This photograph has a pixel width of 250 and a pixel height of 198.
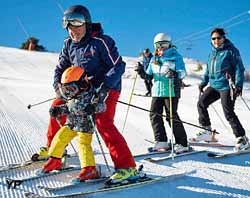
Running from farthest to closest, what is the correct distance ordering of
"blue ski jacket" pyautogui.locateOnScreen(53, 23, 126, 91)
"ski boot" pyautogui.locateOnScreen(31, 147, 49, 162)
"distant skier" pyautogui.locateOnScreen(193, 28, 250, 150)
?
"distant skier" pyautogui.locateOnScreen(193, 28, 250, 150) < "ski boot" pyautogui.locateOnScreen(31, 147, 49, 162) < "blue ski jacket" pyautogui.locateOnScreen(53, 23, 126, 91)

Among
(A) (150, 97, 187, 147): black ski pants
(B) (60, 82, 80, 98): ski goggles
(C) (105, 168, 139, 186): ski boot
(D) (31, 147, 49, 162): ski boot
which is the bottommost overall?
(C) (105, 168, 139, 186): ski boot

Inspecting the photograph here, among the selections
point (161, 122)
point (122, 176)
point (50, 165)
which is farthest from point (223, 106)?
point (50, 165)

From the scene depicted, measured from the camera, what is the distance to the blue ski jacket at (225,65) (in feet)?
18.8

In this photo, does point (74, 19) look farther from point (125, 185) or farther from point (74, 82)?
point (125, 185)

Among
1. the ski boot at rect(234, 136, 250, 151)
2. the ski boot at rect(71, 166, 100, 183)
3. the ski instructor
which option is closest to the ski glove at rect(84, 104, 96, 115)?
the ski instructor

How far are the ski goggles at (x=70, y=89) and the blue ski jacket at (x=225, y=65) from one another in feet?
8.59

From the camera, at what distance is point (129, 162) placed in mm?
3891

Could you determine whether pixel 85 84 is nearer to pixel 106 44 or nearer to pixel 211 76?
pixel 106 44

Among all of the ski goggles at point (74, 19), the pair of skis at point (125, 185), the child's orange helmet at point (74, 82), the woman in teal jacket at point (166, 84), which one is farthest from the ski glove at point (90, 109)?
the woman in teal jacket at point (166, 84)

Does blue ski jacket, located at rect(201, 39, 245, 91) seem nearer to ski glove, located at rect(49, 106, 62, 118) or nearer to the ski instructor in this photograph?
the ski instructor

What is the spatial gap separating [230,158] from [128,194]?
207 centimetres

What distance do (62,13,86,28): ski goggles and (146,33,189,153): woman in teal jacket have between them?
1.78 metres

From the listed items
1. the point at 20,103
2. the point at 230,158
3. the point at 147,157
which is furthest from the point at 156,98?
the point at 20,103

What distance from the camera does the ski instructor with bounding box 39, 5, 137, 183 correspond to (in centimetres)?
387
